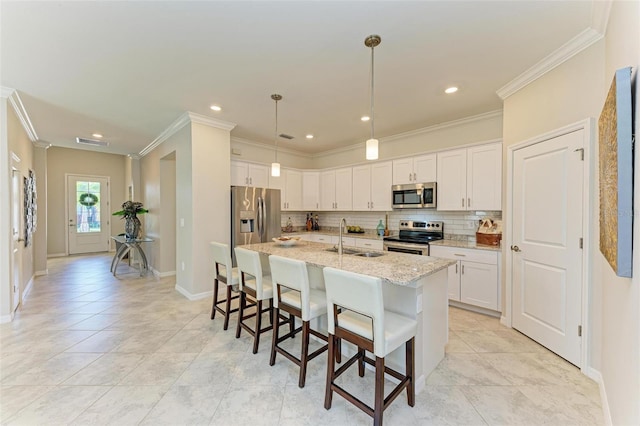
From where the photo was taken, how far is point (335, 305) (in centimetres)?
179

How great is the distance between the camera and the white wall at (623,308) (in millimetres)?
1176

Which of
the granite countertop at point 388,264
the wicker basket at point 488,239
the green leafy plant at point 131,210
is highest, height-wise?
the green leafy plant at point 131,210

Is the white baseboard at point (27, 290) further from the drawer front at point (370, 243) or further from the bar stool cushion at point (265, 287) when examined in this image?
the drawer front at point (370, 243)

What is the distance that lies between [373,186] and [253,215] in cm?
220

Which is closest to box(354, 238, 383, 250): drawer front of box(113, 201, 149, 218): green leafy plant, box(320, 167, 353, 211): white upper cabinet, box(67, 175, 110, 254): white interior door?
box(320, 167, 353, 211): white upper cabinet

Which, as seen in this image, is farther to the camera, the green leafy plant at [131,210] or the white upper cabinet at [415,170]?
the green leafy plant at [131,210]

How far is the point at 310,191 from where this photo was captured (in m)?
5.75

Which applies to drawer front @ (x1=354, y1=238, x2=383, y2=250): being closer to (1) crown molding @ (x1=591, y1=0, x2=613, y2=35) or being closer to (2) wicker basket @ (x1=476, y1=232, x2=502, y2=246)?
(2) wicker basket @ (x1=476, y1=232, x2=502, y2=246)

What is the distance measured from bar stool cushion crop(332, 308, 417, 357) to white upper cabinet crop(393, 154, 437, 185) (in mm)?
2787

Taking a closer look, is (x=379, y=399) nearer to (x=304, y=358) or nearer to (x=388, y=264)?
(x=304, y=358)

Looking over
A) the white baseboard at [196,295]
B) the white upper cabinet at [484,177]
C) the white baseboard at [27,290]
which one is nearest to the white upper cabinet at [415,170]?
the white upper cabinet at [484,177]

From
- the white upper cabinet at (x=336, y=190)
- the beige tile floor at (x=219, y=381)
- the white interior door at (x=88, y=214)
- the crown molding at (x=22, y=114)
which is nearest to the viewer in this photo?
the beige tile floor at (x=219, y=381)

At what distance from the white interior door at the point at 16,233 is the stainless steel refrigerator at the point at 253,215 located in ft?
8.54

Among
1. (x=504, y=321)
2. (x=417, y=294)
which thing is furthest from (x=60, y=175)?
(x=504, y=321)
